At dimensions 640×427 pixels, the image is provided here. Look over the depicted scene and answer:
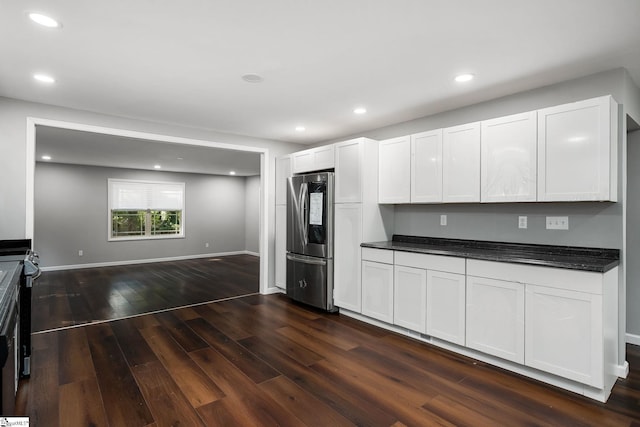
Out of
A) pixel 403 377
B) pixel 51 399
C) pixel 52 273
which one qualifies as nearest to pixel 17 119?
pixel 51 399

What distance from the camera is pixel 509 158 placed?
9.48 feet

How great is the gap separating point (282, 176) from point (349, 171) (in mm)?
1415

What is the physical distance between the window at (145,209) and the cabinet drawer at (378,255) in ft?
21.8

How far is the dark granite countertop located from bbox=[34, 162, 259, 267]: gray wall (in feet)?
22.1

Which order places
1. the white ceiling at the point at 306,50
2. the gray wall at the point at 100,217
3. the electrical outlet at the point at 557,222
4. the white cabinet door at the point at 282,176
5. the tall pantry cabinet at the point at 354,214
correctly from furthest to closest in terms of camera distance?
the gray wall at the point at 100,217
the white cabinet door at the point at 282,176
the tall pantry cabinet at the point at 354,214
the electrical outlet at the point at 557,222
the white ceiling at the point at 306,50

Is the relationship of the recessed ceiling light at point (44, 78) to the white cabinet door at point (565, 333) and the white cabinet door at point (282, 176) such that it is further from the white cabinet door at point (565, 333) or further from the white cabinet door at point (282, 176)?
the white cabinet door at point (565, 333)

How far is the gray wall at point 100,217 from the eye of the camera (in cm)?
724

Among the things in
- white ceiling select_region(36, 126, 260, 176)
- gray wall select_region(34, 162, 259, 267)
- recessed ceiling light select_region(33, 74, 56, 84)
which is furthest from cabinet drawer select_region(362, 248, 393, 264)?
gray wall select_region(34, 162, 259, 267)

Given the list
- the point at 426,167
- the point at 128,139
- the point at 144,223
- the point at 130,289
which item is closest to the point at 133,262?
the point at 144,223

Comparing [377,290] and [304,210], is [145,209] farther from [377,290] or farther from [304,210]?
[377,290]

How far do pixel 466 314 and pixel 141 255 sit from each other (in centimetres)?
795

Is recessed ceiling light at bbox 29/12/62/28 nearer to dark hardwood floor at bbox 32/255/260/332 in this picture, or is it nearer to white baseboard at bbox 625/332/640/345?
dark hardwood floor at bbox 32/255/260/332

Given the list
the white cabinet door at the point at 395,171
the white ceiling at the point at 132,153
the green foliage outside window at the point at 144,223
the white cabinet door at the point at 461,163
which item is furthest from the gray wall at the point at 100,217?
the white cabinet door at the point at 461,163

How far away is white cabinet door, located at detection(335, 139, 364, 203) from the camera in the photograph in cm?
388
